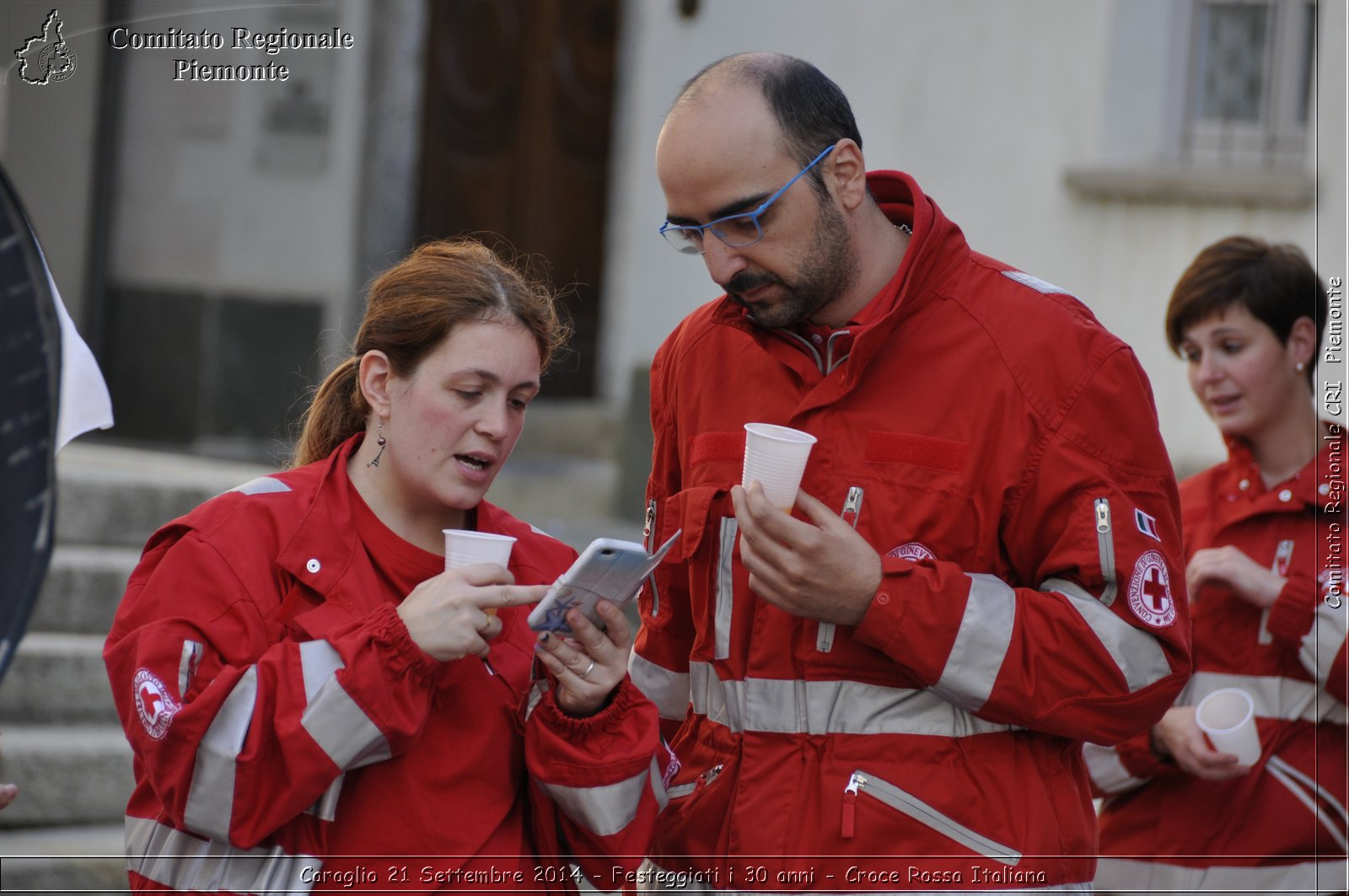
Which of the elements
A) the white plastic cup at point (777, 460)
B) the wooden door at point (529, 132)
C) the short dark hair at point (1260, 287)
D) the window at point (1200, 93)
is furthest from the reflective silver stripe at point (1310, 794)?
the wooden door at point (529, 132)

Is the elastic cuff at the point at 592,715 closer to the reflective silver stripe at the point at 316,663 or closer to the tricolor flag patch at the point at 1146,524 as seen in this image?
the reflective silver stripe at the point at 316,663

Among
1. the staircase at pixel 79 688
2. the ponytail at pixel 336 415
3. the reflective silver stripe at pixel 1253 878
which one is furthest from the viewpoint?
the staircase at pixel 79 688

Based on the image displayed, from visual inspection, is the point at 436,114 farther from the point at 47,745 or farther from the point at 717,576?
the point at 717,576

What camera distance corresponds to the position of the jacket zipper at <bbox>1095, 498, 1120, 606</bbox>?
2.75m

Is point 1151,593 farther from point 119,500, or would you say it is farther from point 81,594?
point 119,500

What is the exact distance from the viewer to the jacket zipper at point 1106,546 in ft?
9.03

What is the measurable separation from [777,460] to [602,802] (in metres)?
0.72

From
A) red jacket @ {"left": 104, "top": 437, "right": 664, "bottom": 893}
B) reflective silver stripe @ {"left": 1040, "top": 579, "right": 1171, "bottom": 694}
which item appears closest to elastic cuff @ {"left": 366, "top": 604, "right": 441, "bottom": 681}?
red jacket @ {"left": 104, "top": 437, "right": 664, "bottom": 893}

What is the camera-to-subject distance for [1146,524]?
110 inches

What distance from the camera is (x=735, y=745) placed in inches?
117

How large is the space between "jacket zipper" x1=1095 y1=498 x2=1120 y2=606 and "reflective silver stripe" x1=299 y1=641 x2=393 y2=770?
1340mm

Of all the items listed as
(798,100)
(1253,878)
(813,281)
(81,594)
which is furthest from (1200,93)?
(81,594)

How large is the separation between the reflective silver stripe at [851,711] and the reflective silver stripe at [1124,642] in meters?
0.25

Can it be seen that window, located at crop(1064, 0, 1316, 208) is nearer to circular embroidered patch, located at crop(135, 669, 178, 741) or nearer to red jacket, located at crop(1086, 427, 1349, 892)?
red jacket, located at crop(1086, 427, 1349, 892)
